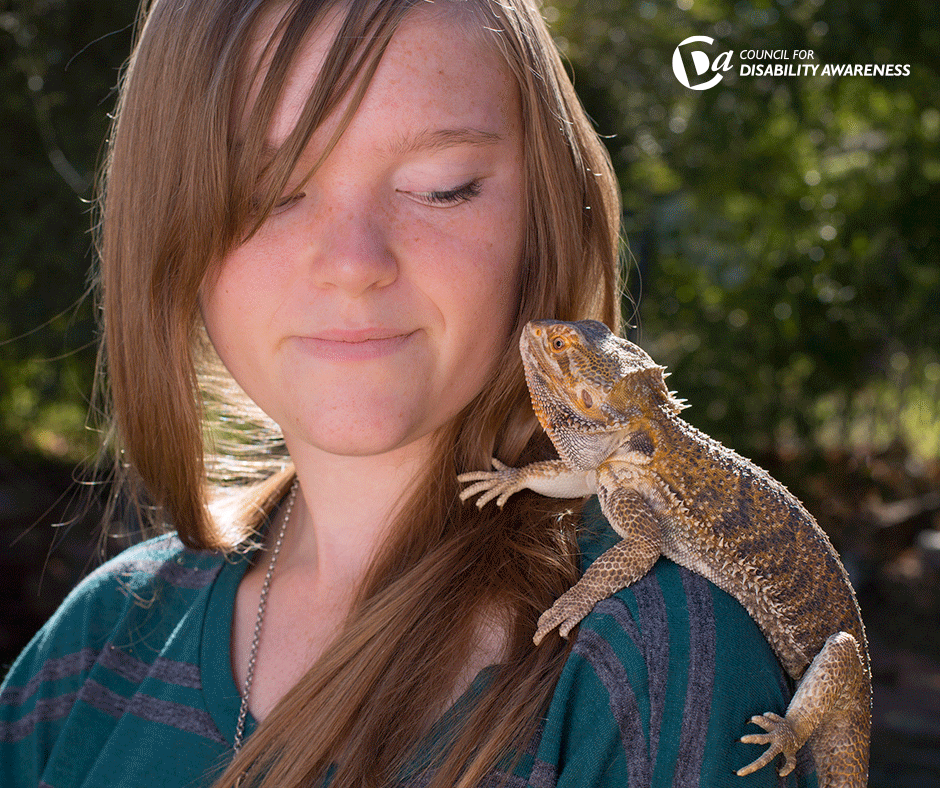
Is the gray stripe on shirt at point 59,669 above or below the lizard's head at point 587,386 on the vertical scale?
below

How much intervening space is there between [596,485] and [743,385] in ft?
7.14

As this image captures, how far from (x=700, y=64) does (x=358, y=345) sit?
2.18 metres

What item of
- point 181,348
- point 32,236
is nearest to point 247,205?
point 181,348

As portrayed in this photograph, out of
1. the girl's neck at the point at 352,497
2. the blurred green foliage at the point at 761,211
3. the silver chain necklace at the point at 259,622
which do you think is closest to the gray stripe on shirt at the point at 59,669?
the silver chain necklace at the point at 259,622

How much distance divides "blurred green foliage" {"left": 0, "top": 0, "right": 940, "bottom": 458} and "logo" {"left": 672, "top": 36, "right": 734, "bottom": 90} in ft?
0.13

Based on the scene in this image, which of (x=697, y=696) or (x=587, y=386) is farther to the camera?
(x=587, y=386)

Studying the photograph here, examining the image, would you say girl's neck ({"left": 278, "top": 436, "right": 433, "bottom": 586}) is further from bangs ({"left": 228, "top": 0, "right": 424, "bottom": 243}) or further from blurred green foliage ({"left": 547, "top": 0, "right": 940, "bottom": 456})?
blurred green foliage ({"left": 547, "top": 0, "right": 940, "bottom": 456})

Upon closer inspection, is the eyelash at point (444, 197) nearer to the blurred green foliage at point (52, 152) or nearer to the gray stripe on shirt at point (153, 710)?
the gray stripe on shirt at point (153, 710)

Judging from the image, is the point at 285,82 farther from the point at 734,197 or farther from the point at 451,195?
the point at 734,197

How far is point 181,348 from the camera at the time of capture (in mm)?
1659

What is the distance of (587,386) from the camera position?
1436 millimetres

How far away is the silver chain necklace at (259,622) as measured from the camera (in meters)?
1.56

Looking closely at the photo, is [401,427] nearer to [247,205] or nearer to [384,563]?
[384,563]

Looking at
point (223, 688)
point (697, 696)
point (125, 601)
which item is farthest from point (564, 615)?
point (125, 601)
